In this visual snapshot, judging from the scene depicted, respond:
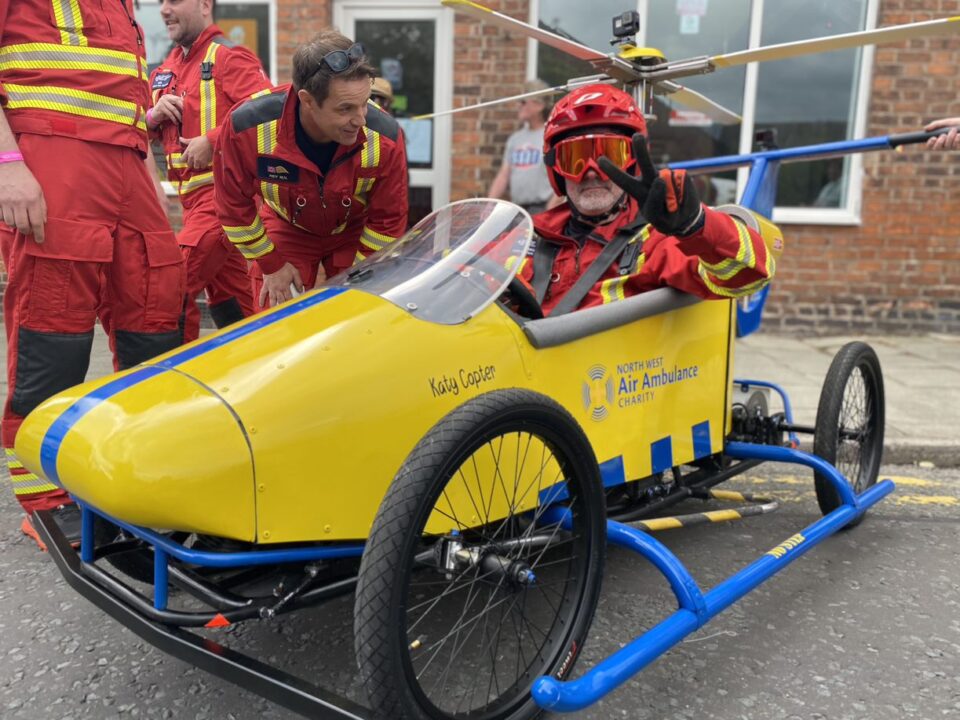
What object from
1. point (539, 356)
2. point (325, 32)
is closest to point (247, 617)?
point (539, 356)

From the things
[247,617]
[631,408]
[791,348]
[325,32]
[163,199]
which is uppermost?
[325,32]

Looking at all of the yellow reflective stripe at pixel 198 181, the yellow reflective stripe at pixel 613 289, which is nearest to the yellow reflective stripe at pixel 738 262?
the yellow reflective stripe at pixel 613 289

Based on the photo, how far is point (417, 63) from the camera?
23.2 feet

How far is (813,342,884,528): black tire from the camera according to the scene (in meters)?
3.04

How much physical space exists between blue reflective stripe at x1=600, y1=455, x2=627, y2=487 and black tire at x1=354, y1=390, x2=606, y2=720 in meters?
0.22

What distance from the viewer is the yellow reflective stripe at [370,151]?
2799 millimetres

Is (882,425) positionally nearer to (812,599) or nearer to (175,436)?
(812,599)

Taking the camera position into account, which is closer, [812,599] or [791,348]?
[812,599]

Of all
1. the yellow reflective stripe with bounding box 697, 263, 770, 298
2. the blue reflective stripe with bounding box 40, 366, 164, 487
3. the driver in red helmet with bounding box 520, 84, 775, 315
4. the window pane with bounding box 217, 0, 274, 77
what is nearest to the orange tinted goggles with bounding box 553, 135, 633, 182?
the driver in red helmet with bounding box 520, 84, 775, 315

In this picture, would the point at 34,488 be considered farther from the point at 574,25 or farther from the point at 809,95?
the point at 809,95

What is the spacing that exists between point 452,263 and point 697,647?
1.27m

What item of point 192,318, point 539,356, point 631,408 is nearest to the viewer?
point 539,356

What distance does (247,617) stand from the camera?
1.66m

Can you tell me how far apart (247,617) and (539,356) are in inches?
36.6
